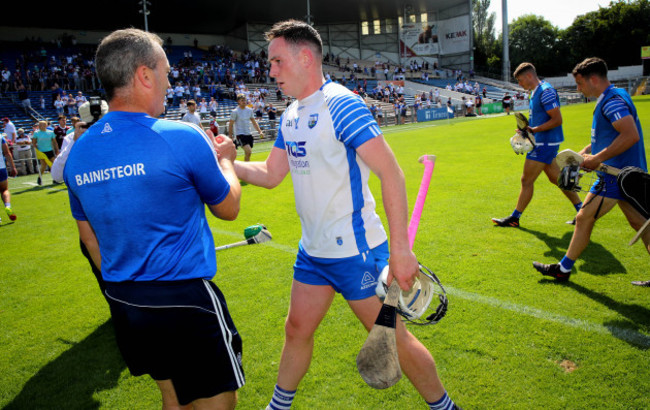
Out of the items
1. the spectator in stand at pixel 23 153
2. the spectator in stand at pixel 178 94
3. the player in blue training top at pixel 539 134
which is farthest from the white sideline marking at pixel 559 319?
the spectator in stand at pixel 178 94

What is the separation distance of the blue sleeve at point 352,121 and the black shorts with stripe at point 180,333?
3.39 feet

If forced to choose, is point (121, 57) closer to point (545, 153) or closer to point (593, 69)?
point (593, 69)

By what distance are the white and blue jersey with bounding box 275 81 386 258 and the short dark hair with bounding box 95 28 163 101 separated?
90 cm

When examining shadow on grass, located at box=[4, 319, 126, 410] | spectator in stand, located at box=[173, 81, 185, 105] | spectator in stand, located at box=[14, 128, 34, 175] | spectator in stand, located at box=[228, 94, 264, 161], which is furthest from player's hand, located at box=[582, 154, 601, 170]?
spectator in stand, located at box=[173, 81, 185, 105]

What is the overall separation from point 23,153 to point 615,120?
72.3ft

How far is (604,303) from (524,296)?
70cm

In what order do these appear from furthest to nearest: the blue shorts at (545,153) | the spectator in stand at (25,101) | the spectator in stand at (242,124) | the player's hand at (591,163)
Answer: the spectator in stand at (25,101) < the spectator in stand at (242,124) < the blue shorts at (545,153) < the player's hand at (591,163)

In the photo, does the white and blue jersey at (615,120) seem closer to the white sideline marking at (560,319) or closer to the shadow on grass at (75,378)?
the white sideline marking at (560,319)

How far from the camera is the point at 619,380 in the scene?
2.89 meters

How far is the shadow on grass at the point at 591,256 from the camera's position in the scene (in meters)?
4.72

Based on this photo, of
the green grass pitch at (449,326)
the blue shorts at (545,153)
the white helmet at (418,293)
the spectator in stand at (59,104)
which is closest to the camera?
the white helmet at (418,293)

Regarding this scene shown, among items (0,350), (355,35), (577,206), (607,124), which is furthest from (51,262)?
(355,35)

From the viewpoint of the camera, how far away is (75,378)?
134 inches

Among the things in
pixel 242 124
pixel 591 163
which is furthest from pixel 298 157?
pixel 242 124
